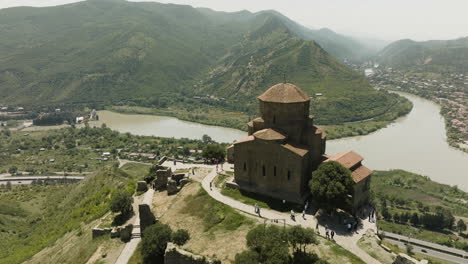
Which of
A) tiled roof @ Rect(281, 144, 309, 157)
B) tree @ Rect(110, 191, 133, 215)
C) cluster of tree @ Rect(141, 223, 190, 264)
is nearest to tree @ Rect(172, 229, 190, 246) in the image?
cluster of tree @ Rect(141, 223, 190, 264)

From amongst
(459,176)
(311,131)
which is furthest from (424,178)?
(311,131)

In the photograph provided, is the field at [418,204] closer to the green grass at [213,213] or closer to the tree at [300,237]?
the green grass at [213,213]

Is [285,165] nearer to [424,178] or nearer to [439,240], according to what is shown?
[439,240]

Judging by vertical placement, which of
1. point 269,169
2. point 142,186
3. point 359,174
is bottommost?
point 142,186

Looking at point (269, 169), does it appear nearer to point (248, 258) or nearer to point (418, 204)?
point (248, 258)

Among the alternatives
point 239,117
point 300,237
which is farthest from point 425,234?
point 239,117

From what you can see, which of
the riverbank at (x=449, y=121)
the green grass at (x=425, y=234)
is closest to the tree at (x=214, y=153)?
the green grass at (x=425, y=234)
